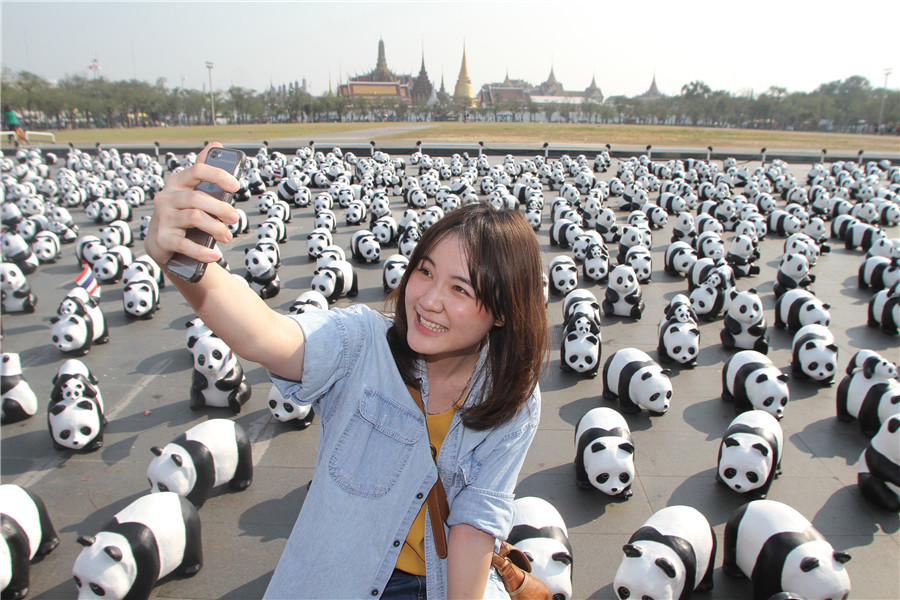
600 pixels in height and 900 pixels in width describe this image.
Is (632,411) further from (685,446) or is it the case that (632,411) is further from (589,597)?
(589,597)

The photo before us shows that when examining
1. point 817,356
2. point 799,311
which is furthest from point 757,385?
point 799,311

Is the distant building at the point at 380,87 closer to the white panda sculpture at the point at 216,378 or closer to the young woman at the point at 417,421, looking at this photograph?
the white panda sculpture at the point at 216,378

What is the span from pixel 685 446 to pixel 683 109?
83223mm

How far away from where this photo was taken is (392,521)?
2174 millimetres

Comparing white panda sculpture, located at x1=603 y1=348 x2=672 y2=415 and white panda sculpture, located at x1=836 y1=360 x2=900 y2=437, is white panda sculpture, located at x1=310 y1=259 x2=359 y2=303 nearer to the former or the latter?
white panda sculpture, located at x1=603 y1=348 x2=672 y2=415

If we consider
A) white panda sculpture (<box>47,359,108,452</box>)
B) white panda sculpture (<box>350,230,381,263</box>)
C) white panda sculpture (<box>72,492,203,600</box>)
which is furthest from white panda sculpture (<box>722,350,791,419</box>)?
white panda sculpture (<box>350,230,381,263</box>)

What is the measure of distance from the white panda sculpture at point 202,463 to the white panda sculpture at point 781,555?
4.40 metres

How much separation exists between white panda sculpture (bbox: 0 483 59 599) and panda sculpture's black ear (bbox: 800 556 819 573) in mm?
5711

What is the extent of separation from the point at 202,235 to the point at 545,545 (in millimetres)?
3511

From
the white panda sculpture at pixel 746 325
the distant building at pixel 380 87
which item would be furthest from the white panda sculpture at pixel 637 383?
the distant building at pixel 380 87

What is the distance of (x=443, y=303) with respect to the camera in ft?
7.11

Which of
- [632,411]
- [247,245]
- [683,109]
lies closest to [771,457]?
[632,411]

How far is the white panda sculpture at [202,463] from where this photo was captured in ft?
16.9

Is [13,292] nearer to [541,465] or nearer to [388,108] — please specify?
[541,465]
